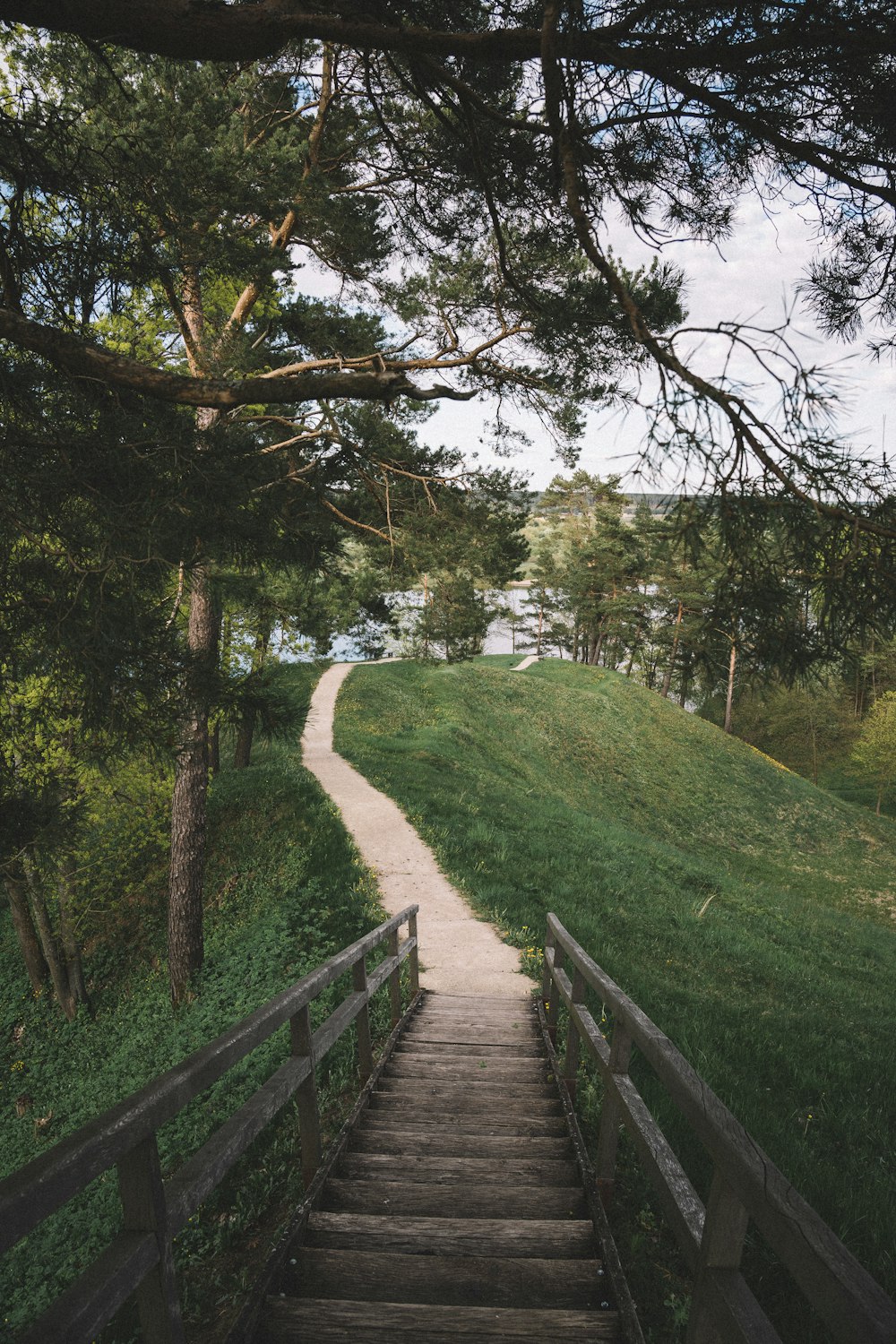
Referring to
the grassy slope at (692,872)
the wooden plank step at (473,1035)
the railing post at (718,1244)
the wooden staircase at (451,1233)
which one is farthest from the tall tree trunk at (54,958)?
the railing post at (718,1244)

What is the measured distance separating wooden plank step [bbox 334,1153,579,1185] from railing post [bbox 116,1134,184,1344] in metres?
1.63

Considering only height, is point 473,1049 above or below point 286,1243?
below

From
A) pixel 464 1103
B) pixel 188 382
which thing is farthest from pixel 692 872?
pixel 188 382

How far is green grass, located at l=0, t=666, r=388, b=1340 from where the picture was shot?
4035 mm

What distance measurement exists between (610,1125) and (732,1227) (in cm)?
173

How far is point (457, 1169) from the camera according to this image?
3441mm

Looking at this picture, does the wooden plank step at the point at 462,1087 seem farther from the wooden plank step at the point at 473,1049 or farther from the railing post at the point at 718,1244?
the railing post at the point at 718,1244

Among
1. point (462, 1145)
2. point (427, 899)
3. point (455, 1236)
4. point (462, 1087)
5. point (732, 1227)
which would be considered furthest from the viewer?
point (427, 899)

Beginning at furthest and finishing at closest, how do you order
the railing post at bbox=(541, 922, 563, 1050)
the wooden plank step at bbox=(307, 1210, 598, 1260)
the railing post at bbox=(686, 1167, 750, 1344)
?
1. the railing post at bbox=(541, 922, 563, 1050)
2. the wooden plank step at bbox=(307, 1210, 598, 1260)
3. the railing post at bbox=(686, 1167, 750, 1344)

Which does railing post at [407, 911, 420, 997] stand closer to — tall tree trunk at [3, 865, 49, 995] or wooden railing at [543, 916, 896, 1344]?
wooden railing at [543, 916, 896, 1344]

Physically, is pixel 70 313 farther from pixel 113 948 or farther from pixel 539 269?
pixel 113 948

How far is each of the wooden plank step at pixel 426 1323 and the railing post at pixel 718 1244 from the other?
716 mm

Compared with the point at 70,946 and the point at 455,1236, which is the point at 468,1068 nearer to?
the point at 455,1236

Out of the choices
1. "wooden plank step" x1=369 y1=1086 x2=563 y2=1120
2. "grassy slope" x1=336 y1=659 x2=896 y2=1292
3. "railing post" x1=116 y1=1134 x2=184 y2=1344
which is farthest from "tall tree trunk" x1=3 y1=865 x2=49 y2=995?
"railing post" x1=116 y1=1134 x2=184 y2=1344
